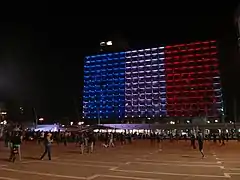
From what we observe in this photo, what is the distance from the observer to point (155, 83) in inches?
6083

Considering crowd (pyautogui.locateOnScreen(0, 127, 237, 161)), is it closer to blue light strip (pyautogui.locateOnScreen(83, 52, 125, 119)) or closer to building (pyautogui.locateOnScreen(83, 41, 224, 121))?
building (pyautogui.locateOnScreen(83, 41, 224, 121))

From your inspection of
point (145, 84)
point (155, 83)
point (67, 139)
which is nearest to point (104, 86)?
point (145, 84)

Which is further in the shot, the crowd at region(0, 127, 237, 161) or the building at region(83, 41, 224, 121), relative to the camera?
the building at region(83, 41, 224, 121)

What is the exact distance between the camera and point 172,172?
15.1m

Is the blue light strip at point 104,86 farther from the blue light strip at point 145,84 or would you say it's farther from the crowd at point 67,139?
the crowd at point 67,139

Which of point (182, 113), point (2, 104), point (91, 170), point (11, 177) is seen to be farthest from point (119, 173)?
point (182, 113)

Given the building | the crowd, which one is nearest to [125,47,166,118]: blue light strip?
the building

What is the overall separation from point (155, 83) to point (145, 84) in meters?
5.18

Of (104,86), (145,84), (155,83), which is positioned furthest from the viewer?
(104,86)

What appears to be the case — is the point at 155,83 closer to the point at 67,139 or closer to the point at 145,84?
the point at 145,84

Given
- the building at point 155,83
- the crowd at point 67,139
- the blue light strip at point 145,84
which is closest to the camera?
the crowd at point 67,139

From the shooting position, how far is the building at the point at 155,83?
144375 mm

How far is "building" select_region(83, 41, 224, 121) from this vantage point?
144 metres

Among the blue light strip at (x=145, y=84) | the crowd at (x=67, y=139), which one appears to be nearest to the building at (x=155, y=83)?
the blue light strip at (x=145, y=84)
